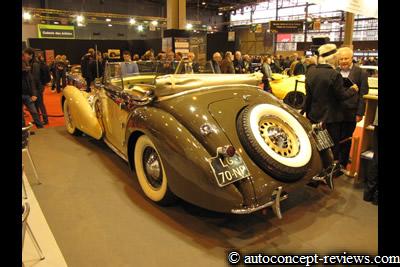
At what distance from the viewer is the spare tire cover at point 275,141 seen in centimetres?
284

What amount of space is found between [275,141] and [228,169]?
672mm

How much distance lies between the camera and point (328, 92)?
12.6 feet

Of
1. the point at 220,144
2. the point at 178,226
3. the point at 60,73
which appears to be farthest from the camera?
the point at 60,73

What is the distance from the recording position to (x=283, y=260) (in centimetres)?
255

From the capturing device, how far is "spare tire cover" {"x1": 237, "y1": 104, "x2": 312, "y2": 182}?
9.32ft

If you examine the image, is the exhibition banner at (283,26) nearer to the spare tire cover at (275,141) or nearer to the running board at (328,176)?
the spare tire cover at (275,141)

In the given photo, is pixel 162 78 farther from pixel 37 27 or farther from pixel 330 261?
pixel 37 27

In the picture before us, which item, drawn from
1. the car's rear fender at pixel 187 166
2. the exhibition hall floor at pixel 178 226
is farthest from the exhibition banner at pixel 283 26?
the car's rear fender at pixel 187 166

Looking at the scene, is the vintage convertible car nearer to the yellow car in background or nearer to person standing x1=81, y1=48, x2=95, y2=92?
the yellow car in background

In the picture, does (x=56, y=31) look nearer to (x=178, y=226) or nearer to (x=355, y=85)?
(x=355, y=85)

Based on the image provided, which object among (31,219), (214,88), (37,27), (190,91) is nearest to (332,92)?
(214,88)

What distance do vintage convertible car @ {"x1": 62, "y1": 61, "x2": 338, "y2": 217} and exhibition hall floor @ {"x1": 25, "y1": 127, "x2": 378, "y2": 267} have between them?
29 centimetres

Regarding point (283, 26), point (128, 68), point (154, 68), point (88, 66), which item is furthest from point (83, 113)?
point (283, 26)

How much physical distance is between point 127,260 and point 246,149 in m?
1.32
